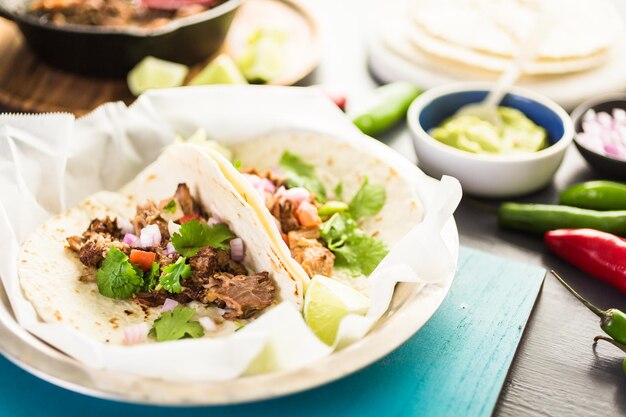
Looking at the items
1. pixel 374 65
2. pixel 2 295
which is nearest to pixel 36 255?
pixel 2 295

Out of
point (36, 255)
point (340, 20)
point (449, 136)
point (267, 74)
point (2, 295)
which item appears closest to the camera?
point (2, 295)

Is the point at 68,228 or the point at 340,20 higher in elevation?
Answer: the point at 68,228

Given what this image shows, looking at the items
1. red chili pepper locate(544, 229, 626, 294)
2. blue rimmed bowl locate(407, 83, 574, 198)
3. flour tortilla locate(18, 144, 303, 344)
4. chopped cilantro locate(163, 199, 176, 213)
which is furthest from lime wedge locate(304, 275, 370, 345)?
blue rimmed bowl locate(407, 83, 574, 198)

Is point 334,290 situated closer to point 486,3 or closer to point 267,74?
point 267,74

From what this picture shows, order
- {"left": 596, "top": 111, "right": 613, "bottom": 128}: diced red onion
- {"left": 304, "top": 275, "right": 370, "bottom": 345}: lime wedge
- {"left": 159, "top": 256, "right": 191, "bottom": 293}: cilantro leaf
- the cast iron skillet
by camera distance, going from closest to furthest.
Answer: {"left": 304, "top": 275, "right": 370, "bottom": 345}: lime wedge
{"left": 159, "top": 256, "right": 191, "bottom": 293}: cilantro leaf
{"left": 596, "top": 111, "right": 613, "bottom": 128}: diced red onion
the cast iron skillet

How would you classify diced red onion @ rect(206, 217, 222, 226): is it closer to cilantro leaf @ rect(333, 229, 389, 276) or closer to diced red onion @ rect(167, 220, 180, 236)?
diced red onion @ rect(167, 220, 180, 236)

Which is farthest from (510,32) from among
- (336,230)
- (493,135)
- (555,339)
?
(555,339)

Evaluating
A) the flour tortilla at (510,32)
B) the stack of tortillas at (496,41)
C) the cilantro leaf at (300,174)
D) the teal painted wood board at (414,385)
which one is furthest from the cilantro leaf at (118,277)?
the flour tortilla at (510,32)
